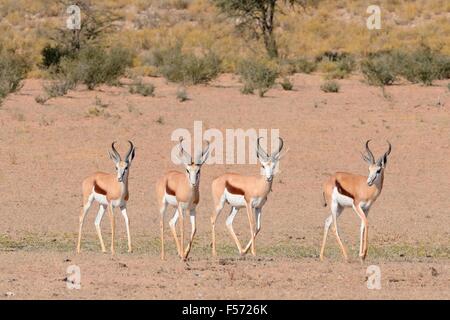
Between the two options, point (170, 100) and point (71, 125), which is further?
point (170, 100)

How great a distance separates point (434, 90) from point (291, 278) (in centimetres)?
1990

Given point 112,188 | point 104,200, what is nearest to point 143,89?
point 104,200

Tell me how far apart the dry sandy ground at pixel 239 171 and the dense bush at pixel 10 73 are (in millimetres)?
380

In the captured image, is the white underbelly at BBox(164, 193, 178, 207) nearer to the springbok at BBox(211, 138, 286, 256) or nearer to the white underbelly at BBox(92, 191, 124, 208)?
the springbok at BBox(211, 138, 286, 256)

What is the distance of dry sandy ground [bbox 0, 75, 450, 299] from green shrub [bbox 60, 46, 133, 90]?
0.49 metres

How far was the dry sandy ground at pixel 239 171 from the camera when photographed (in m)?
12.6

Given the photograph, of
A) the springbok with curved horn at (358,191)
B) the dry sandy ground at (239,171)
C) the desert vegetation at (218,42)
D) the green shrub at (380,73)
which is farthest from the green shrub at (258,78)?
the springbok with curved horn at (358,191)

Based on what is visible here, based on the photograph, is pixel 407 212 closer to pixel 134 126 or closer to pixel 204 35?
pixel 134 126

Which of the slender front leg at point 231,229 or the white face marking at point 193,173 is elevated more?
the white face marking at point 193,173

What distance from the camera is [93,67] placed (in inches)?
1233

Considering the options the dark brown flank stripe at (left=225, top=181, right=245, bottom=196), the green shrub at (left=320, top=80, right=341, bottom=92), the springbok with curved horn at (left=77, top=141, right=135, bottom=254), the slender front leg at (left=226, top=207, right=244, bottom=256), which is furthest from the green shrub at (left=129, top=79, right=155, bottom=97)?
the dark brown flank stripe at (left=225, top=181, right=245, bottom=196)

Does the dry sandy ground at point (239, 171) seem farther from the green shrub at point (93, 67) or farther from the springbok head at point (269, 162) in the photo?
the springbok head at point (269, 162)
